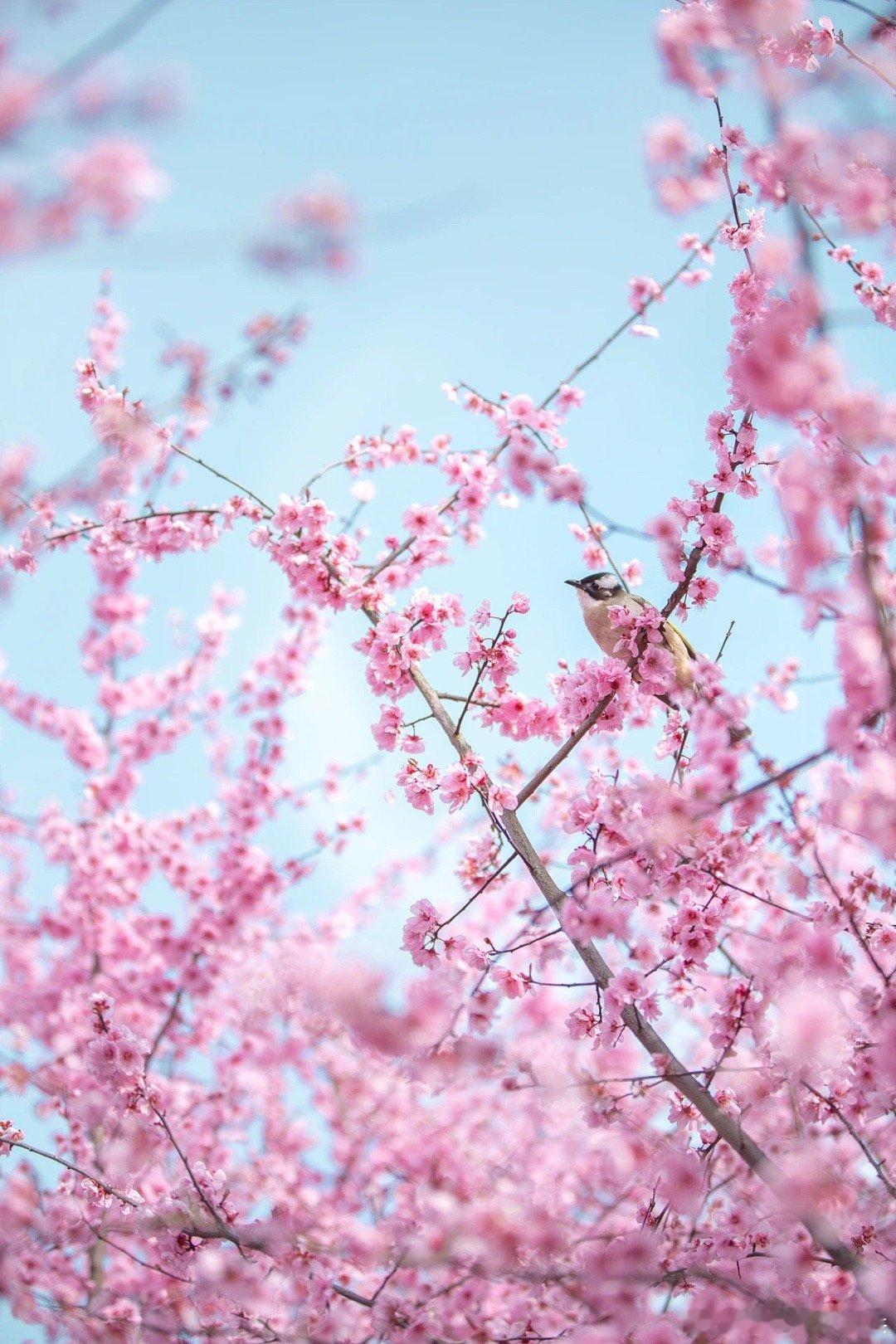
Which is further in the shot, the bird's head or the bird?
the bird's head

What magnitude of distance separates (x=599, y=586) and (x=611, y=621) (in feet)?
5.94

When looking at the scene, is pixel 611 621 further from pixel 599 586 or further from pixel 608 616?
pixel 599 586

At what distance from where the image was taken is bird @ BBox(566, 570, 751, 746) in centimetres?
500

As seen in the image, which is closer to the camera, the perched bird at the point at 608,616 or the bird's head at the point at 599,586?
the perched bird at the point at 608,616

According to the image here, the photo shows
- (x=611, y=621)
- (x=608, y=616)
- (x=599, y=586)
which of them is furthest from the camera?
(x=599, y=586)

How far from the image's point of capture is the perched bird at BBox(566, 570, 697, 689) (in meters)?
5.18

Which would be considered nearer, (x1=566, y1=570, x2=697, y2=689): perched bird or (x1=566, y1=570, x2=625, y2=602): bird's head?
(x1=566, y1=570, x2=697, y2=689): perched bird

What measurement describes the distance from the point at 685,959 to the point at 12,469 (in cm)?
546

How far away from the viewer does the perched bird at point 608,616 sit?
5.18 metres

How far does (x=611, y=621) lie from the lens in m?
4.84

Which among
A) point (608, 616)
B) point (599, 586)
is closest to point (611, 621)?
point (608, 616)

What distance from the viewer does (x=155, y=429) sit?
5633 mm

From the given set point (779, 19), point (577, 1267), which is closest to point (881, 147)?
point (779, 19)

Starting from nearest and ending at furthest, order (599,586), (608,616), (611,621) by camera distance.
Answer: (611,621) < (608,616) < (599,586)
